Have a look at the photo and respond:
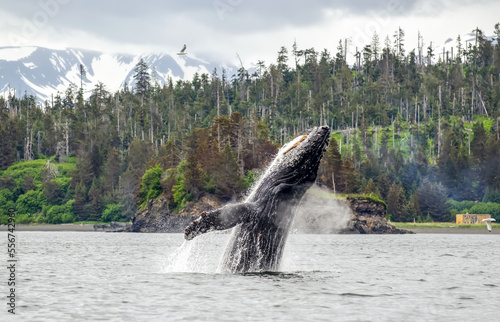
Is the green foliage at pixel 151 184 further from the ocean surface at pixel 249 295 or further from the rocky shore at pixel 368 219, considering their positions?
the ocean surface at pixel 249 295

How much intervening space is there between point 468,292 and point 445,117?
6719 inches

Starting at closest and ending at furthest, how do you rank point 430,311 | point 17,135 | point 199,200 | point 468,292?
point 430,311, point 468,292, point 199,200, point 17,135

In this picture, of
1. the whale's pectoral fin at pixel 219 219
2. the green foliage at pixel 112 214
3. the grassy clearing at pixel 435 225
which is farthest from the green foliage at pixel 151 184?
the whale's pectoral fin at pixel 219 219

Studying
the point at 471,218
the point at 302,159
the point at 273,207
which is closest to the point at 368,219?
the point at 471,218

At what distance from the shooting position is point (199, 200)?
393 feet

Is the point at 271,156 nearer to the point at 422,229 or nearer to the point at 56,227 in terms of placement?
the point at 422,229

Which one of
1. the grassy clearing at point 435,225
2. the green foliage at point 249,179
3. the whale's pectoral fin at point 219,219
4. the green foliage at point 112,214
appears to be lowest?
the grassy clearing at point 435,225

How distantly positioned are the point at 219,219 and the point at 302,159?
9.60 feet

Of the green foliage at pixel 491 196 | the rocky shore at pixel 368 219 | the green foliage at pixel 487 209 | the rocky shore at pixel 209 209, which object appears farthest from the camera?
the green foliage at pixel 491 196

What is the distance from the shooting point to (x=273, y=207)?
63.6 ft

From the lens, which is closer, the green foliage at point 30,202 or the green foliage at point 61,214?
the green foliage at point 61,214

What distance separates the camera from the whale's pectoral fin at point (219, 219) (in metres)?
17.2

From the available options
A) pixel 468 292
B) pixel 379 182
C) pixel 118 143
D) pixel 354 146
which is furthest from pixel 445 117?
A: pixel 468 292

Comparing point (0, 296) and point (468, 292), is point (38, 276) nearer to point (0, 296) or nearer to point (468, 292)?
point (0, 296)
